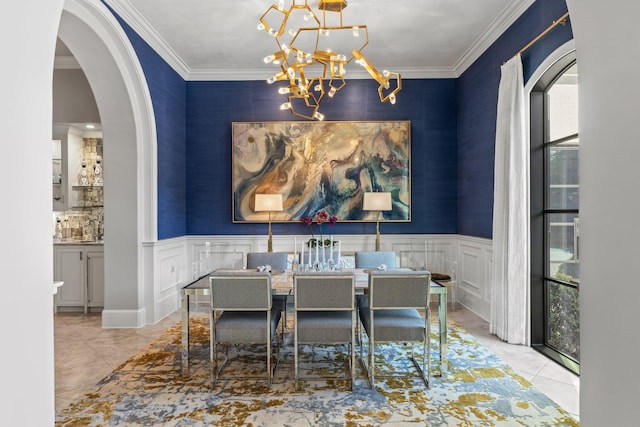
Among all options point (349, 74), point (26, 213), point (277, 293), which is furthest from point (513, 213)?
point (26, 213)

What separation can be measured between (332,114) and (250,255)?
103 inches

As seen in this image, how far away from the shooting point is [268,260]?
13.9 ft

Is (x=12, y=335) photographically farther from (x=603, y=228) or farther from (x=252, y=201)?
(x=252, y=201)

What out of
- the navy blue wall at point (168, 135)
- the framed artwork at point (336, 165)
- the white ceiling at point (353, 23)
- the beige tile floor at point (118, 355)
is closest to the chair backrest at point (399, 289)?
the beige tile floor at point (118, 355)

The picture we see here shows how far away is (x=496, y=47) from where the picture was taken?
176 inches

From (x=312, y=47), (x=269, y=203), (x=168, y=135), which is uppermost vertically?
(x=312, y=47)

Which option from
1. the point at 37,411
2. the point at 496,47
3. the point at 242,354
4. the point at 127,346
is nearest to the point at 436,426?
the point at 242,354

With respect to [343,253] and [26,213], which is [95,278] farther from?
[26,213]

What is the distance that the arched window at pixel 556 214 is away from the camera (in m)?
3.45

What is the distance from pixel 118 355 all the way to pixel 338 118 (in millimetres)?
4084

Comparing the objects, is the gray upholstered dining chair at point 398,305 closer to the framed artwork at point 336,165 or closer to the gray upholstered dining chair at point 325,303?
the gray upholstered dining chair at point 325,303

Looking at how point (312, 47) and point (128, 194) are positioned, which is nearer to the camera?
point (128, 194)

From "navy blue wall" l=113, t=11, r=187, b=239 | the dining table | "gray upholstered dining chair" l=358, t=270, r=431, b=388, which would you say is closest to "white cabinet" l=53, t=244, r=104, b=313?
"navy blue wall" l=113, t=11, r=187, b=239

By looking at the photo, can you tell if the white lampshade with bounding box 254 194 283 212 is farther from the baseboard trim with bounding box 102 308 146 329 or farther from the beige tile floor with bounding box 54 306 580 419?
the baseboard trim with bounding box 102 308 146 329
